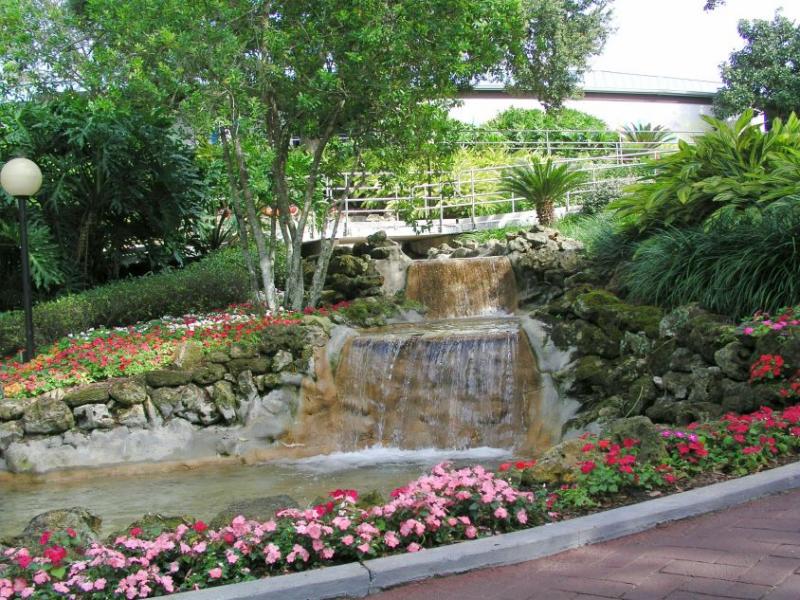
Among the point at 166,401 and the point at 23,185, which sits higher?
the point at 23,185

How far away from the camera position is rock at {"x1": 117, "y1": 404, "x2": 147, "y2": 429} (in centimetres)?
986

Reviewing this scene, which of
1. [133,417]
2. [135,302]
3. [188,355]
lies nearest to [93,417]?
[133,417]

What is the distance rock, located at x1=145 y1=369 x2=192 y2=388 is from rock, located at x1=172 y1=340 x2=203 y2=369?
203 millimetres

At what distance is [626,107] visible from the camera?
3597cm

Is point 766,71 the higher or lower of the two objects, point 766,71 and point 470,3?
the higher

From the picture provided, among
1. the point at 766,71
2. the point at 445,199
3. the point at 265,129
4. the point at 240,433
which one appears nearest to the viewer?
the point at 240,433

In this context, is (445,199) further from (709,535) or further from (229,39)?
(709,535)

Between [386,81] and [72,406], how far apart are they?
6115 mm

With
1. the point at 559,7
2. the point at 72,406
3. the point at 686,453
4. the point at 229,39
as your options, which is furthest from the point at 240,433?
the point at 559,7

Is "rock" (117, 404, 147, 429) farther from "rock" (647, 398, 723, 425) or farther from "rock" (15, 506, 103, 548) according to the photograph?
"rock" (647, 398, 723, 425)

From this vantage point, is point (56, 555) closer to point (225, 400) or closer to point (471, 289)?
point (225, 400)

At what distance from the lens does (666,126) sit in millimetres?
35688

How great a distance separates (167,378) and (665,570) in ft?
24.8

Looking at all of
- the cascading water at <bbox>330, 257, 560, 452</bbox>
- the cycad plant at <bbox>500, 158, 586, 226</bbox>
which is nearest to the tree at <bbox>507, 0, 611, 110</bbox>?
the cycad plant at <bbox>500, 158, 586, 226</bbox>
